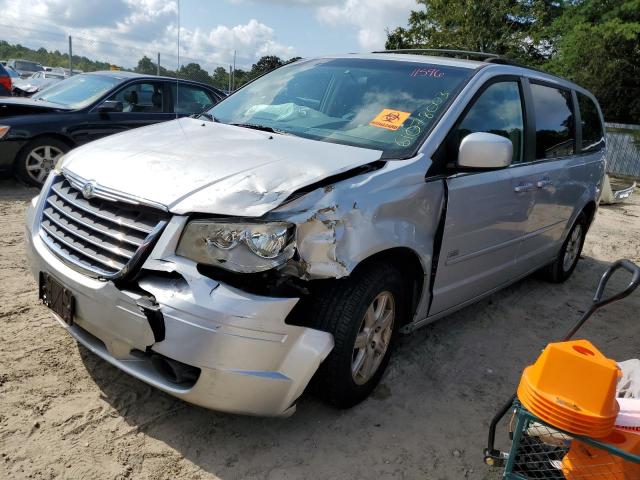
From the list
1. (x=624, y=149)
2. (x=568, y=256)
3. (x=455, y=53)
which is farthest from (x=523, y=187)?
(x=624, y=149)

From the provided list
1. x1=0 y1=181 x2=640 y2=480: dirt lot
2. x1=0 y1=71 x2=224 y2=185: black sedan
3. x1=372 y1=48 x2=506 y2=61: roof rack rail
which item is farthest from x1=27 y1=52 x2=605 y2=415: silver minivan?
x1=0 y1=71 x2=224 y2=185: black sedan

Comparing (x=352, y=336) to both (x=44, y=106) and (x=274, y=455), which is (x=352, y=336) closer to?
(x=274, y=455)

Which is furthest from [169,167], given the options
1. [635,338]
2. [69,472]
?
[635,338]

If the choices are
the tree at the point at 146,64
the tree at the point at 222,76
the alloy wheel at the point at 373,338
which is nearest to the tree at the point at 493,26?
the tree at the point at 222,76

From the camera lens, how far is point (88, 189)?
2.59 m

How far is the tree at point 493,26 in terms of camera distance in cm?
2056

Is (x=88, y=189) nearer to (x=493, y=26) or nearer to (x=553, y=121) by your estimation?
(x=553, y=121)

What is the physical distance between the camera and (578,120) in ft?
15.8

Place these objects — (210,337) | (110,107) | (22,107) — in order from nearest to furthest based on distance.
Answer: (210,337) → (22,107) → (110,107)

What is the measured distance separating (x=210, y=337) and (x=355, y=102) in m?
1.84

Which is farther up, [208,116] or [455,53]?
[455,53]

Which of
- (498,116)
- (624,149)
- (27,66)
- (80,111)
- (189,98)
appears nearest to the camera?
(498,116)

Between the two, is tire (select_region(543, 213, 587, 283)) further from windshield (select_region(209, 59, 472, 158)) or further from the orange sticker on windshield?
the orange sticker on windshield

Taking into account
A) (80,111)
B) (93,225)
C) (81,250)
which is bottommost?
(81,250)
